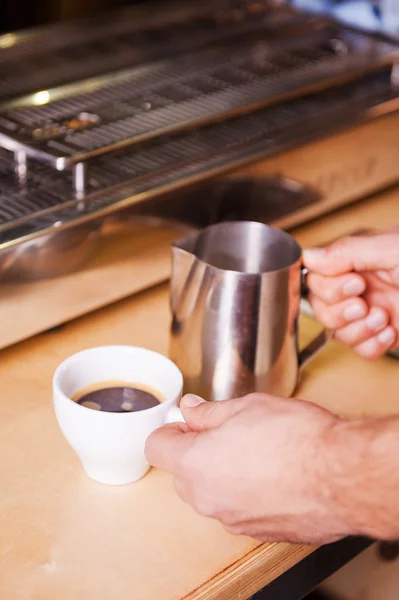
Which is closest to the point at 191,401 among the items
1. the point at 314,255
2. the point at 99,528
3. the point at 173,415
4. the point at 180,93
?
the point at 173,415

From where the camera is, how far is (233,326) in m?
0.81

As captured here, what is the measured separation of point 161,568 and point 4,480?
17 centimetres

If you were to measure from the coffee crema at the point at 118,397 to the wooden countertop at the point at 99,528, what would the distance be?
7 centimetres

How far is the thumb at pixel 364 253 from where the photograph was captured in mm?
932

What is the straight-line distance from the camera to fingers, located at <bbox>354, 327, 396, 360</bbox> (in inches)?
37.6

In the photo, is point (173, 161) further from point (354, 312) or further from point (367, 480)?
point (367, 480)

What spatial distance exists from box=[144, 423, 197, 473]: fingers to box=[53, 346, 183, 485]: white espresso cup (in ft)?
0.08

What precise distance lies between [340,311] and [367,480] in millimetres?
335

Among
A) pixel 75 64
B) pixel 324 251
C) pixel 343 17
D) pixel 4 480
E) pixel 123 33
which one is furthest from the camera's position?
pixel 343 17

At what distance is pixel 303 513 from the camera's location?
2.16 feet

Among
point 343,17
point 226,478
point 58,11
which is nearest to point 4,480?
point 226,478

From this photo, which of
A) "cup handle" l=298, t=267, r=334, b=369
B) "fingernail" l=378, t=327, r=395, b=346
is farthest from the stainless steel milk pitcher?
"fingernail" l=378, t=327, r=395, b=346

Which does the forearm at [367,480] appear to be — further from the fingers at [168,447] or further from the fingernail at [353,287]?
the fingernail at [353,287]

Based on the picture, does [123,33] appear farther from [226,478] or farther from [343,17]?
[226,478]
